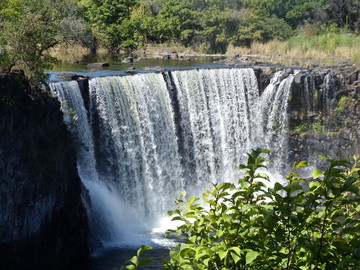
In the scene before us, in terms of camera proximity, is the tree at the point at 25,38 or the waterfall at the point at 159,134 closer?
the tree at the point at 25,38

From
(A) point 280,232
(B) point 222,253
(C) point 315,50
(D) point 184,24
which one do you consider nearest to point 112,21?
(D) point 184,24

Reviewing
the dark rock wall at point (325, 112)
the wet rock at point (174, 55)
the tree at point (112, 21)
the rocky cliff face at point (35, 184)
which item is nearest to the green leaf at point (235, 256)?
the rocky cliff face at point (35, 184)

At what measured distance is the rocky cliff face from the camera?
30.6 feet

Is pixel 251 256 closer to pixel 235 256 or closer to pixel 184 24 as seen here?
pixel 235 256

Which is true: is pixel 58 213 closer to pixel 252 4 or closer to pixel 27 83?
pixel 27 83

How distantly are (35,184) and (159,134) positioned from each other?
6.16m

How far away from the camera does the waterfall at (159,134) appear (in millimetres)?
13602

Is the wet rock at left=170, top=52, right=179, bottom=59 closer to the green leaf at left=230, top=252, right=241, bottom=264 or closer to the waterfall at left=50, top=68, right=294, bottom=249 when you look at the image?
the waterfall at left=50, top=68, right=294, bottom=249

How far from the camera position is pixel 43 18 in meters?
11.2

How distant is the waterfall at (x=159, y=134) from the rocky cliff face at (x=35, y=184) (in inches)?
43.1

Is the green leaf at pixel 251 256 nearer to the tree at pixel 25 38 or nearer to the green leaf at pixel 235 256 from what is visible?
the green leaf at pixel 235 256

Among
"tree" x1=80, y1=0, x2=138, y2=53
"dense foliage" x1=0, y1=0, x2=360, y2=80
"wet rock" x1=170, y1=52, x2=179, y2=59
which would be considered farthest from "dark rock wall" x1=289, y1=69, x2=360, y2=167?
"tree" x1=80, y1=0, x2=138, y2=53

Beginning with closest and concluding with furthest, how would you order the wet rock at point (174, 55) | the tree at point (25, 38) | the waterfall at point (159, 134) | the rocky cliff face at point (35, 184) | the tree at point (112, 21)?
the rocky cliff face at point (35, 184) → the tree at point (25, 38) → the waterfall at point (159, 134) → the wet rock at point (174, 55) → the tree at point (112, 21)

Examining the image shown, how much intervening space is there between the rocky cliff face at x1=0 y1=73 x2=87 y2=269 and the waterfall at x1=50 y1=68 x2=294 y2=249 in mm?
1094
